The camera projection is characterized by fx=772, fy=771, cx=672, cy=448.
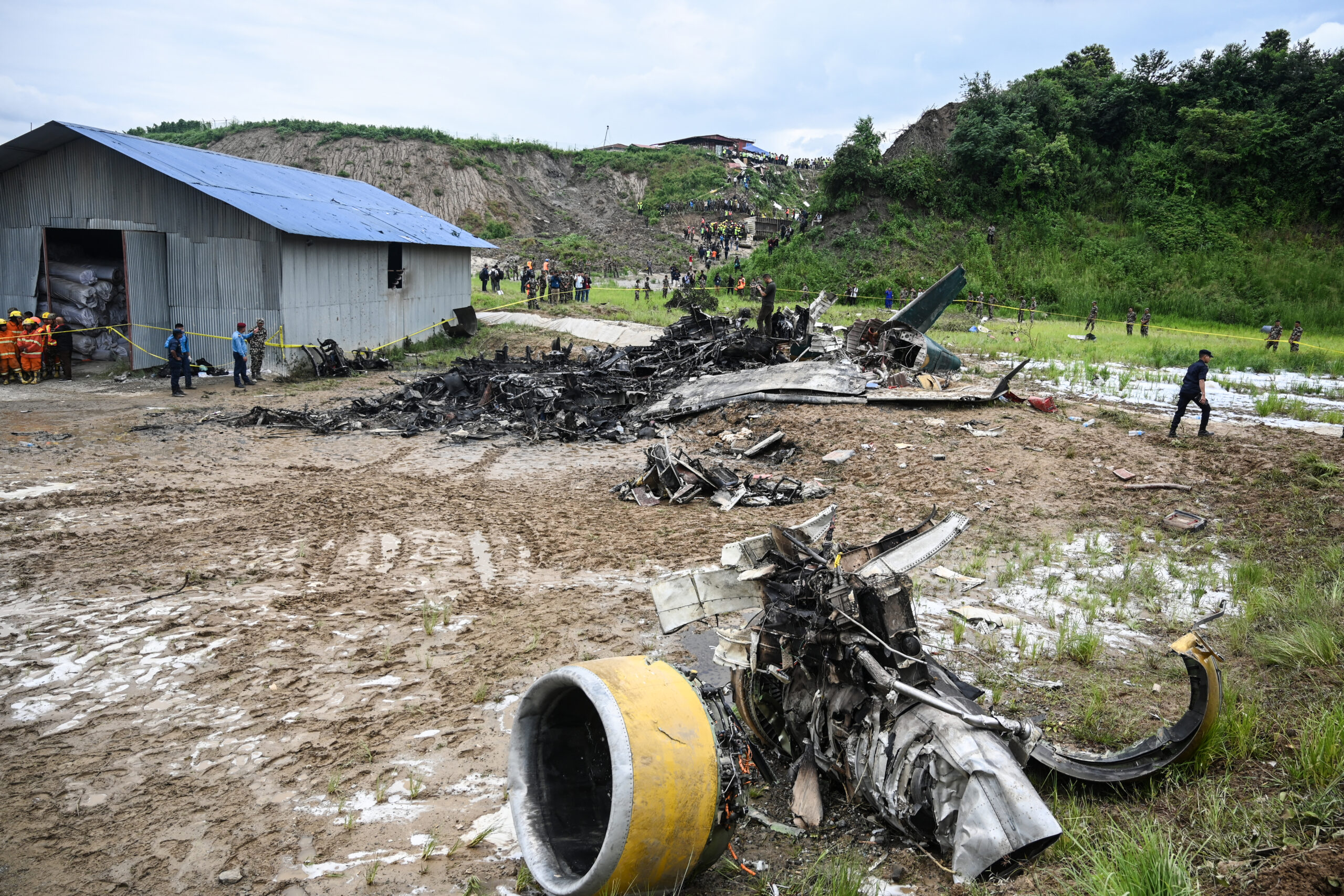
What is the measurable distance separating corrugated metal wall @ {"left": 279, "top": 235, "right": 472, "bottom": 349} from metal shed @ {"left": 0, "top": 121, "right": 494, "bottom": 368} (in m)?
0.06

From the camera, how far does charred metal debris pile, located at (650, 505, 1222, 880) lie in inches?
131

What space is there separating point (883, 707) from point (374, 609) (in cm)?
464

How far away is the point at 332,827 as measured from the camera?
405 cm

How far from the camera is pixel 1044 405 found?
1355 centimetres

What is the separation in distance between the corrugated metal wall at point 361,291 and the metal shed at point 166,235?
2.2 inches

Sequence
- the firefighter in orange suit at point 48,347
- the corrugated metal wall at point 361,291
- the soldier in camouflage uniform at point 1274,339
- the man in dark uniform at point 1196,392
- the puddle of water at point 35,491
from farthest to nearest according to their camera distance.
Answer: the soldier in camouflage uniform at point 1274,339 → the corrugated metal wall at point 361,291 → the firefighter in orange suit at point 48,347 → the man in dark uniform at point 1196,392 → the puddle of water at point 35,491

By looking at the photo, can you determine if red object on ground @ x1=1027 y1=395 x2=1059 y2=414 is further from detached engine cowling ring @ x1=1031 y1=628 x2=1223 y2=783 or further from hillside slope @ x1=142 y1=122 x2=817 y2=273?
hillside slope @ x1=142 y1=122 x2=817 y2=273

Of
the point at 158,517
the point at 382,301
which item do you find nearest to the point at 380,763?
the point at 158,517

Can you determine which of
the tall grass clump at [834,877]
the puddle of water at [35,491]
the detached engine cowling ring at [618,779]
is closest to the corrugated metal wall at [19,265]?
the puddle of water at [35,491]

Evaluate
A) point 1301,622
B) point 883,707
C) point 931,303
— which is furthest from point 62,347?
point 1301,622

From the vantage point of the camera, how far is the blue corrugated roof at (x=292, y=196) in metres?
18.4

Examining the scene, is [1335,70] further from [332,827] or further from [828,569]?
[332,827]

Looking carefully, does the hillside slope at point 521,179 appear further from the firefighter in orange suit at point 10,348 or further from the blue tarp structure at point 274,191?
the firefighter in orange suit at point 10,348

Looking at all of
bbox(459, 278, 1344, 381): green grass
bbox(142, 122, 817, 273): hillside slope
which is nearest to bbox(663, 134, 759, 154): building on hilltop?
bbox(142, 122, 817, 273): hillside slope
